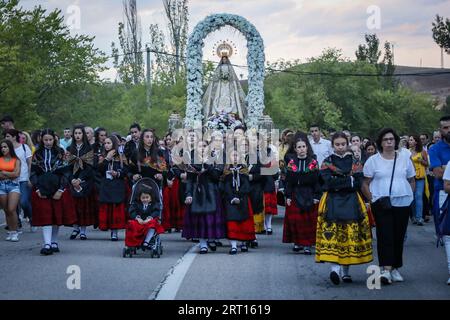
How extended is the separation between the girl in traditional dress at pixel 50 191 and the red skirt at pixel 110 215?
1936 mm

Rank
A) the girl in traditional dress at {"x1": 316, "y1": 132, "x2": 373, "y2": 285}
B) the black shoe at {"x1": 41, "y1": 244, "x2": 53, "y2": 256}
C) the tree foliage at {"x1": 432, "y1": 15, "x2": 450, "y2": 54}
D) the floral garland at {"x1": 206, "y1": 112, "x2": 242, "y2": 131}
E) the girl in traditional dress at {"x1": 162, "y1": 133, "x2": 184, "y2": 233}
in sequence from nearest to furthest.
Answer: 1. the girl in traditional dress at {"x1": 316, "y1": 132, "x2": 373, "y2": 285}
2. the black shoe at {"x1": 41, "y1": 244, "x2": 53, "y2": 256}
3. the girl in traditional dress at {"x1": 162, "y1": 133, "x2": 184, "y2": 233}
4. the floral garland at {"x1": 206, "y1": 112, "x2": 242, "y2": 131}
5. the tree foliage at {"x1": 432, "y1": 15, "x2": 450, "y2": 54}

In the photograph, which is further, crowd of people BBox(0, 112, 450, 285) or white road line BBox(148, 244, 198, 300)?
crowd of people BBox(0, 112, 450, 285)

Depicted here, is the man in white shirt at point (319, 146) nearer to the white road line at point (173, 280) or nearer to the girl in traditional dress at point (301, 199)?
the girl in traditional dress at point (301, 199)

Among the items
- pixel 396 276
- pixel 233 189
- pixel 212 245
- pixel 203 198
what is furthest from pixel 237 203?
pixel 396 276

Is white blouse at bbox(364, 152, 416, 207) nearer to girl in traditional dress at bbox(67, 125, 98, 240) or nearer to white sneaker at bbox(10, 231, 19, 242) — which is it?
girl in traditional dress at bbox(67, 125, 98, 240)

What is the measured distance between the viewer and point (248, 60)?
34500 millimetres

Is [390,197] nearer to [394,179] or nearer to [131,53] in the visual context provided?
[394,179]

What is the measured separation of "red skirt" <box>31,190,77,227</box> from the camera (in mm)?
16094

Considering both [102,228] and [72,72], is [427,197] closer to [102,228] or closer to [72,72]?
[102,228]

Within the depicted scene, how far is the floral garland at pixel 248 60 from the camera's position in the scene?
33.9 m

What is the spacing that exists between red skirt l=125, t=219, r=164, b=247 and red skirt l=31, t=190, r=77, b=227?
51.5 inches

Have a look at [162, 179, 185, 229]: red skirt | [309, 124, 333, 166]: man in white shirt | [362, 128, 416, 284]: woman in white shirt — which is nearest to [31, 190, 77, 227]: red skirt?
[162, 179, 185, 229]: red skirt

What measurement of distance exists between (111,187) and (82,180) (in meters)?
0.58

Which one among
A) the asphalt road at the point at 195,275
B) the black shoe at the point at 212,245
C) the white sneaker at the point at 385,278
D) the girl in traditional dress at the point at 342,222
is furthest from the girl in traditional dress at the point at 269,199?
the white sneaker at the point at 385,278
